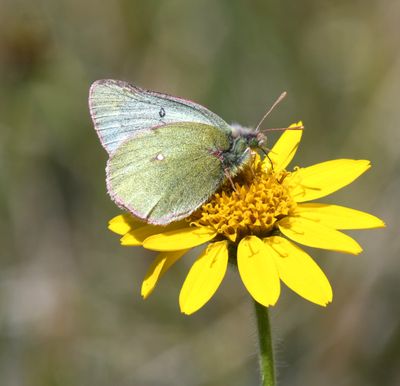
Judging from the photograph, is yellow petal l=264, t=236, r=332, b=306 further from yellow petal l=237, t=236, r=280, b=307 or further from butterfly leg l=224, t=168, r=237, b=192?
butterfly leg l=224, t=168, r=237, b=192

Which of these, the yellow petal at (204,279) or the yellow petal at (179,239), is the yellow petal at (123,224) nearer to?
the yellow petal at (179,239)

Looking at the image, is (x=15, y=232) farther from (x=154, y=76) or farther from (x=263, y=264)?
(x=263, y=264)

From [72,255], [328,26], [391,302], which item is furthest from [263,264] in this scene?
[328,26]

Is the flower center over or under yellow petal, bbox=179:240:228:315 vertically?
over

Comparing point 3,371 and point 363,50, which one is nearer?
point 3,371

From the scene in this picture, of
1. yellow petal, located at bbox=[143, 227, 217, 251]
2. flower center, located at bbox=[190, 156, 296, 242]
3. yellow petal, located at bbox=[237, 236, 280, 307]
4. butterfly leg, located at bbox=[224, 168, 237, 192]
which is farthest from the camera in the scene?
butterfly leg, located at bbox=[224, 168, 237, 192]

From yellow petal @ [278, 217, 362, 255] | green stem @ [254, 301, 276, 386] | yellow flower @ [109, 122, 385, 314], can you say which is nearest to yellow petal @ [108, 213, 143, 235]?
yellow flower @ [109, 122, 385, 314]

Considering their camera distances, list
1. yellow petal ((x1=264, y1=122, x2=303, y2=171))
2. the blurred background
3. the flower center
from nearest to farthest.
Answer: the flower center
yellow petal ((x1=264, y1=122, x2=303, y2=171))
the blurred background
